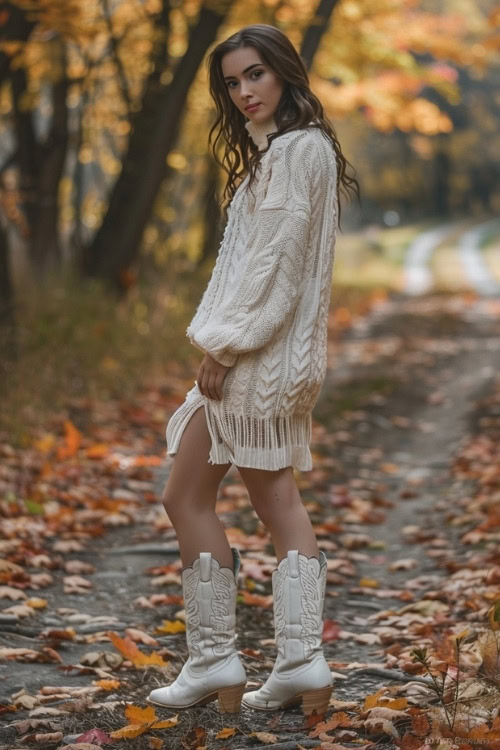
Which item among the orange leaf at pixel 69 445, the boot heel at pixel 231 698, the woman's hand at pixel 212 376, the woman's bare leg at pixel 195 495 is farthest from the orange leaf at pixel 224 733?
the orange leaf at pixel 69 445

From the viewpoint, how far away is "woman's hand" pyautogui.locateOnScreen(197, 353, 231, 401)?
8.93 ft

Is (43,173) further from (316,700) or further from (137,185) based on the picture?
(316,700)

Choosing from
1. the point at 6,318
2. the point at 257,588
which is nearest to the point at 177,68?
the point at 6,318

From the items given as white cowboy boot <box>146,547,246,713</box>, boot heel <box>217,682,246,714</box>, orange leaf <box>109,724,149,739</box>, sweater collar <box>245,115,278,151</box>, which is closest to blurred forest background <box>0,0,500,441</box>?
sweater collar <box>245,115,278,151</box>

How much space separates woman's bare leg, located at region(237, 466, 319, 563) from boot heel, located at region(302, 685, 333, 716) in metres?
0.38

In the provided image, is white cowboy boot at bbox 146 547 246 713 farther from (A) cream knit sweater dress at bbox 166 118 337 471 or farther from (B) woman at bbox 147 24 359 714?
(A) cream knit sweater dress at bbox 166 118 337 471

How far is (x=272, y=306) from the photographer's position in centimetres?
267

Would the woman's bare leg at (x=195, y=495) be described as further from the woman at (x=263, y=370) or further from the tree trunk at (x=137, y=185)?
the tree trunk at (x=137, y=185)

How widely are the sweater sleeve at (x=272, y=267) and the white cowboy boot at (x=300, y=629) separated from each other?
0.63 metres

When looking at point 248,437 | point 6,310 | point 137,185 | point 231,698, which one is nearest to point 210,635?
point 231,698

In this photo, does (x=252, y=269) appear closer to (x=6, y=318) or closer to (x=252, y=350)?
(x=252, y=350)

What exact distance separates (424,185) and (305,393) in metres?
39.0

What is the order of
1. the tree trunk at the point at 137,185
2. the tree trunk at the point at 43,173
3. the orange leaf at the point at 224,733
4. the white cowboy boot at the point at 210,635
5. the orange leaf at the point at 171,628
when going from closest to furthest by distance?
the orange leaf at the point at 224,733 → the white cowboy boot at the point at 210,635 → the orange leaf at the point at 171,628 → the tree trunk at the point at 137,185 → the tree trunk at the point at 43,173

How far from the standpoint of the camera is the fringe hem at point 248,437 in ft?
9.02
